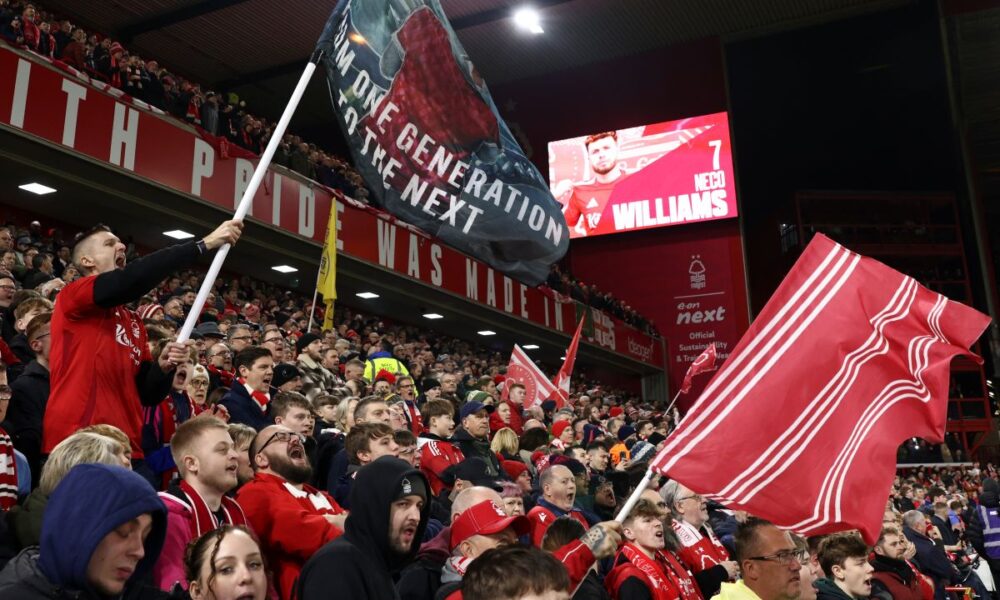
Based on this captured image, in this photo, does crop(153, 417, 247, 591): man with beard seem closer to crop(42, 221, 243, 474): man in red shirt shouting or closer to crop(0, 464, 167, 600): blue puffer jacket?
crop(42, 221, 243, 474): man in red shirt shouting

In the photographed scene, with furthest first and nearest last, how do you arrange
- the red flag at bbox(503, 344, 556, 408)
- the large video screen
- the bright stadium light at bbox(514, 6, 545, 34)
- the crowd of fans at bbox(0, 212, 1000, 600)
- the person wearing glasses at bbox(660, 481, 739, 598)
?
1. the large video screen
2. the bright stadium light at bbox(514, 6, 545, 34)
3. the red flag at bbox(503, 344, 556, 408)
4. the person wearing glasses at bbox(660, 481, 739, 598)
5. the crowd of fans at bbox(0, 212, 1000, 600)

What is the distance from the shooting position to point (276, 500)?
381 cm

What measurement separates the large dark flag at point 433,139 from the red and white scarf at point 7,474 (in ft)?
7.97

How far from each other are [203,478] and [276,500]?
1.10 ft

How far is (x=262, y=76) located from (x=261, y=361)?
18.2m

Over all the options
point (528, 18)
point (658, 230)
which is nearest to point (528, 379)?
point (528, 18)

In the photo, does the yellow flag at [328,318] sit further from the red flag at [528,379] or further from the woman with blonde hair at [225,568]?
the woman with blonde hair at [225,568]

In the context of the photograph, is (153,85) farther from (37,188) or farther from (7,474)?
(7,474)

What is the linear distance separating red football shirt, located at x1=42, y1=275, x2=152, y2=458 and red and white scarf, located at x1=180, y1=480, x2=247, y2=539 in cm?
43

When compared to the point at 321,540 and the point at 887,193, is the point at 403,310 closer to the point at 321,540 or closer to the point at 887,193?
the point at 321,540

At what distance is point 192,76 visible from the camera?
22.2 meters

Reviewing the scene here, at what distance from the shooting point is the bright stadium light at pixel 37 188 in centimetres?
1187

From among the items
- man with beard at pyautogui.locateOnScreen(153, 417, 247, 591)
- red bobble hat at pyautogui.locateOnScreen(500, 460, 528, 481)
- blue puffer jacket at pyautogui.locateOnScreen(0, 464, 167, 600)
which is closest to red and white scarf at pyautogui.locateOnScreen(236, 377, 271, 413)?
man with beard at pyautogui.locateOnScreen(153, 417, 247, 591)

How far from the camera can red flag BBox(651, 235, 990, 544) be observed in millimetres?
3715
